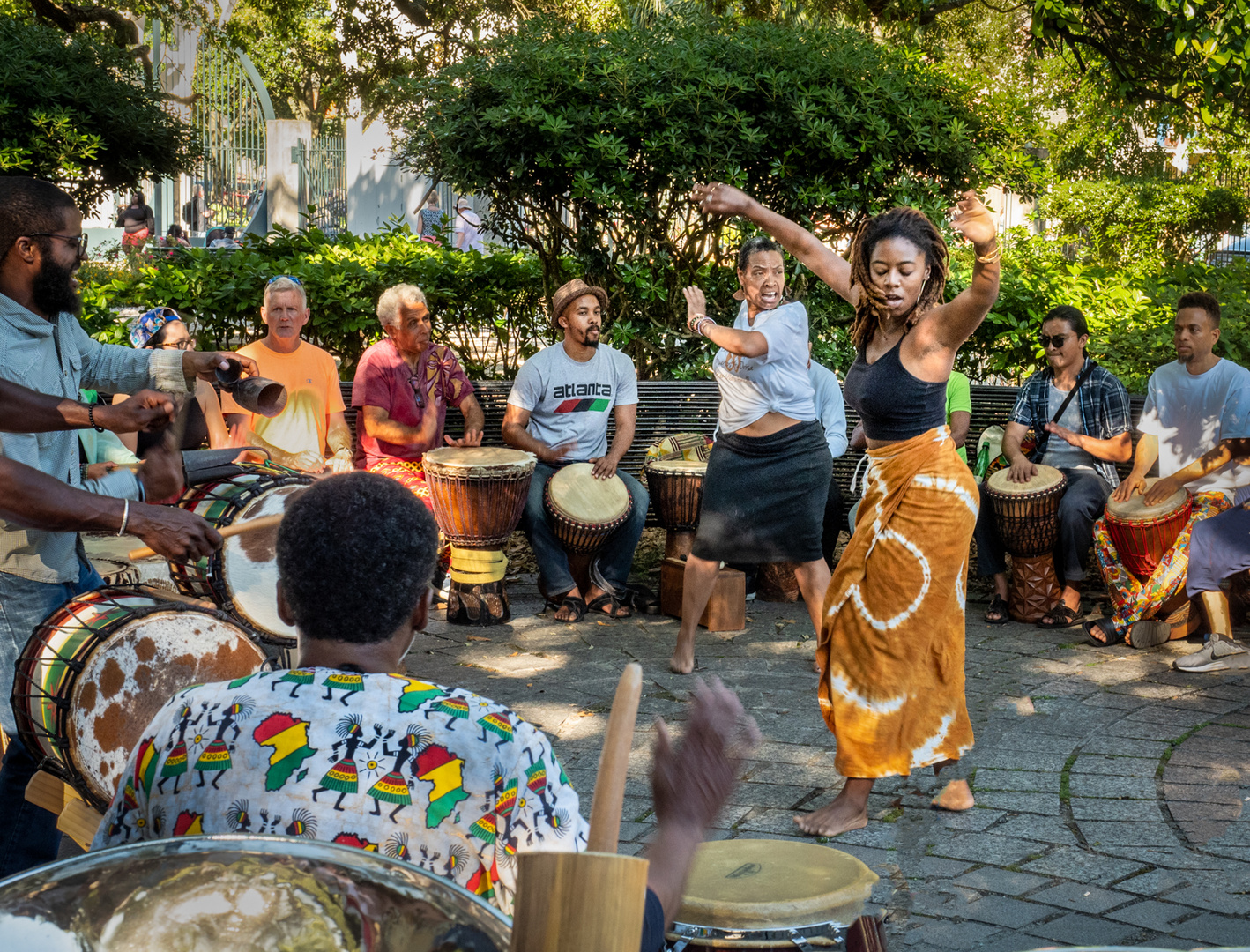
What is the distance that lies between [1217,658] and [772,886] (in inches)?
169

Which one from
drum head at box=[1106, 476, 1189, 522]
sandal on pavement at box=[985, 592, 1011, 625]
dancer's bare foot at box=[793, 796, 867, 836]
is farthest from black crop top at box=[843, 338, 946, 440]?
sandal on pavement at box=[985, 592, 1011, 625]

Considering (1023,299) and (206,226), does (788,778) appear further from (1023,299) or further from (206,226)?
(206,226)

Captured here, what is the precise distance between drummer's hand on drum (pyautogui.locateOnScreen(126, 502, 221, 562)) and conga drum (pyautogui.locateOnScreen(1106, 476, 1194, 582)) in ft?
15.9

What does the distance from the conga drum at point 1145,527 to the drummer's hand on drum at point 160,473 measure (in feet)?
15.4

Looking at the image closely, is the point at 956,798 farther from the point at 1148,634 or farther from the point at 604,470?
the point at 604,470

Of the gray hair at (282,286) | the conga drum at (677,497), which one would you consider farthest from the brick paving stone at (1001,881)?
the gray hair at (282,286)

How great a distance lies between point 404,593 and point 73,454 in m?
1.88

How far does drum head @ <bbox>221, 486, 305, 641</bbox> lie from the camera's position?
4.01m

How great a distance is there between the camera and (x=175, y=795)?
66.7 inches

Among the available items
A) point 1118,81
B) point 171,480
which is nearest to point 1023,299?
point 1118,81

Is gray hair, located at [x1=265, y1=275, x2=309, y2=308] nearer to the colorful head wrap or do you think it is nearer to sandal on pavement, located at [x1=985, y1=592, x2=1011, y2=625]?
the colorful head wrap

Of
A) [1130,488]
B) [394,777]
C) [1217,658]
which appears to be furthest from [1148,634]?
[394,777]

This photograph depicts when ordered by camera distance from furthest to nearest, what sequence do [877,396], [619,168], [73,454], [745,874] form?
[619,168]
[877,396]
[73,454]
[745,874]

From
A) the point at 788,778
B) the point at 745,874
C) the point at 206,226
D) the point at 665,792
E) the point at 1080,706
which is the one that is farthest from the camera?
the point at 206,226
